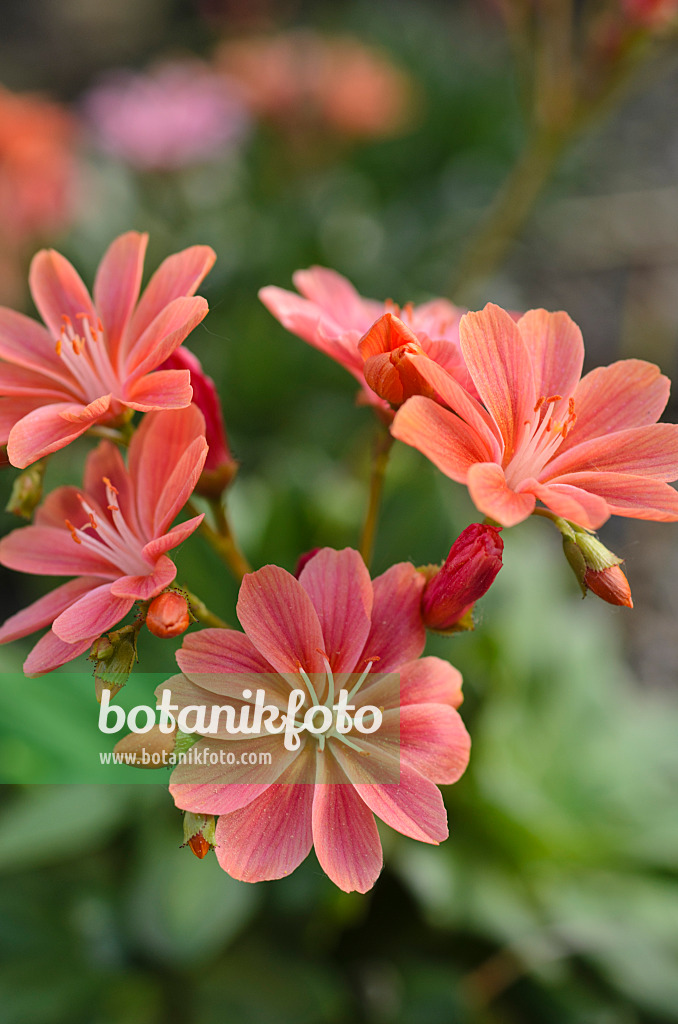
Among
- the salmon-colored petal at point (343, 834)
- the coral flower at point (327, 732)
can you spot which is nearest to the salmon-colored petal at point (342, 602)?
the coral flower at point (327, 732)

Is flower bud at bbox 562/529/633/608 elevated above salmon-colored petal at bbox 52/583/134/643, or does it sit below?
above

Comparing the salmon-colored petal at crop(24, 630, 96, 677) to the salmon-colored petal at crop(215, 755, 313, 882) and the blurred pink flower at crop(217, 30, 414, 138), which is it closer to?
the salmon-colored petal at crop(215, 755, 313, 882)

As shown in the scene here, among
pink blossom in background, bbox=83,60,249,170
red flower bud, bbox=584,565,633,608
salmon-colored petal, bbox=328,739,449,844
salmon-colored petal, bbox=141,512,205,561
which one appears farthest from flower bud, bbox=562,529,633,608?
pink blossom in background, bbox=83,60,249,170

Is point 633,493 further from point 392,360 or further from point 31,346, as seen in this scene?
point 31,346

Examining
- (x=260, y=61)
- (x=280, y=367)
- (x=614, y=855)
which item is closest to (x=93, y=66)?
(x=260, y=61)

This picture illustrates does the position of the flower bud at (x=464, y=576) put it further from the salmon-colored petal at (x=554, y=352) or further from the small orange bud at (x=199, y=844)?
the small orange bud at (x=199, y=844)

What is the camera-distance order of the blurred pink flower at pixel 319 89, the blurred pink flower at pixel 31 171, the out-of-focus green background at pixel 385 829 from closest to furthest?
1. the out-of-focus green background at pixel 385 829
2. the blurred pink flower at pixel 31 171
3. the blurred pink flower at pixel 319 89
